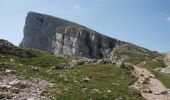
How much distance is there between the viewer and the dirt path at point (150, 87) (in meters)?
51.4

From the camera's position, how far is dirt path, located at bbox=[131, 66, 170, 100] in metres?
51.4

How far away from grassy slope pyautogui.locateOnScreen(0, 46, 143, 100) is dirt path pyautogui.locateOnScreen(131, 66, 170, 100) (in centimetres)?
130

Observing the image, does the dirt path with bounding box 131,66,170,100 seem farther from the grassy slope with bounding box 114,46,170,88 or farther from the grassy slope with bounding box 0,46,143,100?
the grassy slope with bounding box 114,46,170,88

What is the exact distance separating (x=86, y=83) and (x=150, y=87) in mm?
8617

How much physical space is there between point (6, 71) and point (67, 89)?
35.1ft

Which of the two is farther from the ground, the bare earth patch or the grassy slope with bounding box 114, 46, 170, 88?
the grassy slope with bounding box 114, 46, 170, 88

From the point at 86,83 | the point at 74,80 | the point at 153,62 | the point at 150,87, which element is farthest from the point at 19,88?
the point at 153,62

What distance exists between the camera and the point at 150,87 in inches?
2219

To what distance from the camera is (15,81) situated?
49.3 metres

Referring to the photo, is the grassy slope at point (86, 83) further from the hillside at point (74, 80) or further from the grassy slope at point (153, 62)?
the grassy slope at point (153, 62)

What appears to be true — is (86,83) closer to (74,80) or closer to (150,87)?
(74,80)

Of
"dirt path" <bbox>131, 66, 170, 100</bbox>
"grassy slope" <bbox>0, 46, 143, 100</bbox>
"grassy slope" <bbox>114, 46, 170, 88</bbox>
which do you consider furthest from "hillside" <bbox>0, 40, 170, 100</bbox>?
"dirt path" <bbox>131, 66, 170, 100</bbox>

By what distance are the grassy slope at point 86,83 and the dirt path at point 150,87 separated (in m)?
1.30

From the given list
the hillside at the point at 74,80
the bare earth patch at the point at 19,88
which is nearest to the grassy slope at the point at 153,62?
the hillside at the point at 74,80
